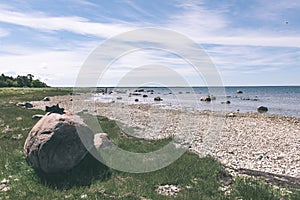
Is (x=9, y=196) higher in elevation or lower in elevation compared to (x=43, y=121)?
lower

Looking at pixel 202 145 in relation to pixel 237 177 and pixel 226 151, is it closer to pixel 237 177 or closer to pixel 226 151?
pixel 226 151

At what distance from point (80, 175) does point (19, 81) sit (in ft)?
485

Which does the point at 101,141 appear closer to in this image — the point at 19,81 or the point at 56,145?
the point at 56,145

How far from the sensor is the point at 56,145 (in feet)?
37.3

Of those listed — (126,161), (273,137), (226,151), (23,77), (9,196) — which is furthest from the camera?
(23,77)

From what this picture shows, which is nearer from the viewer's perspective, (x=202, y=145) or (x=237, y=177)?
(x=237, y=177)

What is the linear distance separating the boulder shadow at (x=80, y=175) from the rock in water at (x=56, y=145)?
0.20m

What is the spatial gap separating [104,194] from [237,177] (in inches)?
202

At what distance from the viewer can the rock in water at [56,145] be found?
1134 centimetres

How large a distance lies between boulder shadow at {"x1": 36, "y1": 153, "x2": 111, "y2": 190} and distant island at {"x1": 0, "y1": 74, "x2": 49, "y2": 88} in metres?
133

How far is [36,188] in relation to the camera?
33.9ft

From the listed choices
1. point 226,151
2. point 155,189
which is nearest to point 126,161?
point 155,189

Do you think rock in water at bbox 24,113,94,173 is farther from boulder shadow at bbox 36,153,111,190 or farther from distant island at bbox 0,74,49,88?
distant island at bbox 0,74,49,88

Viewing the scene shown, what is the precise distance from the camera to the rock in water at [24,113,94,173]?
37.2ft
